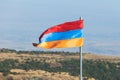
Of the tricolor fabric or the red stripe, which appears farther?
the red stripe

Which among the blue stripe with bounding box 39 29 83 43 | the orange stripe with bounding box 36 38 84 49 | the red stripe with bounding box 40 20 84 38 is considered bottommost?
the orange stripe with bounding box 36 38 84 49

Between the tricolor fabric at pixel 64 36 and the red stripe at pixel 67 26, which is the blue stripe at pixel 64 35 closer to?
the tricolor fabric at pixel 64 36

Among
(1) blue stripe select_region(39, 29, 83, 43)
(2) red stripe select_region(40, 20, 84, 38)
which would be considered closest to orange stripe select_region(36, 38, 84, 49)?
(1) blue stripe select_region(39, 29, 83, 43)

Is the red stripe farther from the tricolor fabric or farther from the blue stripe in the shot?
the blue stripe

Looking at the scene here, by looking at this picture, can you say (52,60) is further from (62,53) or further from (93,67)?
(62,53)

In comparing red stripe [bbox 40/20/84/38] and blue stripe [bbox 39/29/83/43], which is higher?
red stripe [bbox 40/20/84/38]

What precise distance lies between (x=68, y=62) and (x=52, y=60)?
3149mm

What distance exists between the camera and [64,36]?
33.5 m

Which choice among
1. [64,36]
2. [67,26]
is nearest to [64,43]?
[64,36]

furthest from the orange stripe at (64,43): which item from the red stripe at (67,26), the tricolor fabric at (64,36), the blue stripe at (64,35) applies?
the red stripe at (67,26)

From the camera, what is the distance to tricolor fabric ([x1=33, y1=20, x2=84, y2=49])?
33.1 meters

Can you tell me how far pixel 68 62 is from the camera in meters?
99.8

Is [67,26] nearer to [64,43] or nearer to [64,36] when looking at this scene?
[64,36]

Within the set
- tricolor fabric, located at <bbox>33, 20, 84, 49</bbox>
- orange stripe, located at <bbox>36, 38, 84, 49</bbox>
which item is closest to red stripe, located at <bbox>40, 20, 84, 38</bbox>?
tricolor fabric, located at <bbox>33, 20, 84, 49</bbox>
